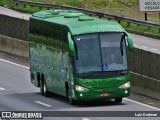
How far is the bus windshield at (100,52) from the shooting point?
1049 inches

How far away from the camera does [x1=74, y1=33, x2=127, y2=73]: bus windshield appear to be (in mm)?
26641

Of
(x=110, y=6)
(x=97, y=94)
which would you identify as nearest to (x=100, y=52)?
(x=97, y=94)

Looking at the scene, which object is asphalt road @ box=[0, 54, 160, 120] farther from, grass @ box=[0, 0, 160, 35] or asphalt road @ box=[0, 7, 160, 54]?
grass @ box=[0, 0, 160, 35]

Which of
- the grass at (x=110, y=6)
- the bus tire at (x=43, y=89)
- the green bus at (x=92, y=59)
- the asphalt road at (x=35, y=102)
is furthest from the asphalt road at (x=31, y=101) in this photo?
the grass at (x=110, y=6)

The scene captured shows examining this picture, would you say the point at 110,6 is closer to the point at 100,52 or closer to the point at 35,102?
the point at 35,102

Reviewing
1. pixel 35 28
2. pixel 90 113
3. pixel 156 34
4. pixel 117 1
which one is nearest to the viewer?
pixel 90 113

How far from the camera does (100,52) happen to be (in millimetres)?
26797

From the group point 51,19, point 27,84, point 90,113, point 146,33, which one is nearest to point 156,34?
point 146,33

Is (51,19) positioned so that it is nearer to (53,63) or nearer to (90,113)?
(53,63)

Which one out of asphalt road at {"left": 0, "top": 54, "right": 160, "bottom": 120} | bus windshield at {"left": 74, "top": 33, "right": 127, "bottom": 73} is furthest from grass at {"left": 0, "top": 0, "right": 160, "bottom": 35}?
bus windshield at {"left": 74, "top": 33, "right": 127, "bottom": 73}

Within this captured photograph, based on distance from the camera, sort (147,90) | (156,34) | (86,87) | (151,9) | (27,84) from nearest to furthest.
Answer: (86,87)
(147,90)
(27,84)
(156,34)
(151,9)

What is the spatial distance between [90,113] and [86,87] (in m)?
1.97

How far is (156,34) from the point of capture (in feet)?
178

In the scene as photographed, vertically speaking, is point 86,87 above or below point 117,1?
above
